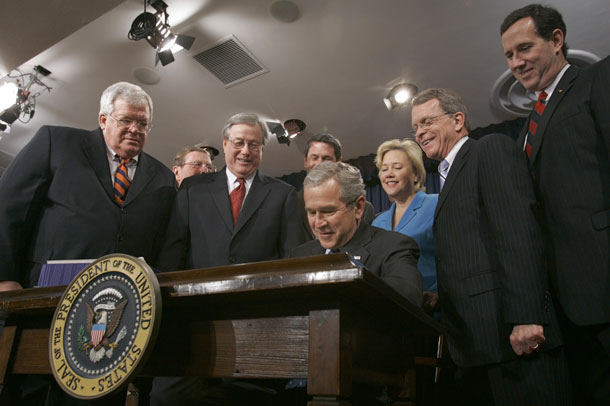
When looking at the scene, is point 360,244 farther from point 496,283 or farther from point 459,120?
point 459,120

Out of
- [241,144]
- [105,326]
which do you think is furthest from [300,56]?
[105,326]

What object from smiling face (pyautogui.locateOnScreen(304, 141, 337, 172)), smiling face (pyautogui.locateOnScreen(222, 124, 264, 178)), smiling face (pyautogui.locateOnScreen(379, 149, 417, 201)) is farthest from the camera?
smiling face (pyautogui.locateOnScreen(304, 141, 337, 172))

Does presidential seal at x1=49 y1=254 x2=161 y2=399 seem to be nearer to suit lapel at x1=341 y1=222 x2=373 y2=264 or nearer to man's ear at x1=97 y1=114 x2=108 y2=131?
suit lapel at x1=341 y1=222 x2=373 y2=264

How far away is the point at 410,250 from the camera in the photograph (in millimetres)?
1534

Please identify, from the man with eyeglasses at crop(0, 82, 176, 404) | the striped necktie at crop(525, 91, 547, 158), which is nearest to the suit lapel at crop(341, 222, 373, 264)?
the striped necktie at crop(525, 91, 547, 158)

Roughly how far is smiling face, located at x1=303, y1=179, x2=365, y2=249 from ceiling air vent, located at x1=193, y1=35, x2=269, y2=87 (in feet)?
10.5

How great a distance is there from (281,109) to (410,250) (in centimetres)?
431

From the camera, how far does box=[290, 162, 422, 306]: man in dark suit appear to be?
5.01 feet

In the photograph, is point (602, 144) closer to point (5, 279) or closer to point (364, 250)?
point (364, 250)

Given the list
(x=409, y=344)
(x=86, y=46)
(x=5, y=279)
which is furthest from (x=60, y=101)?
(x=409, y=344)

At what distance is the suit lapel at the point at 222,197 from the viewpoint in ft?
6.46

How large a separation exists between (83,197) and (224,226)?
1.76ft

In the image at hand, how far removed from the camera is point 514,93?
5141mm

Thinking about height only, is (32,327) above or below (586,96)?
below
